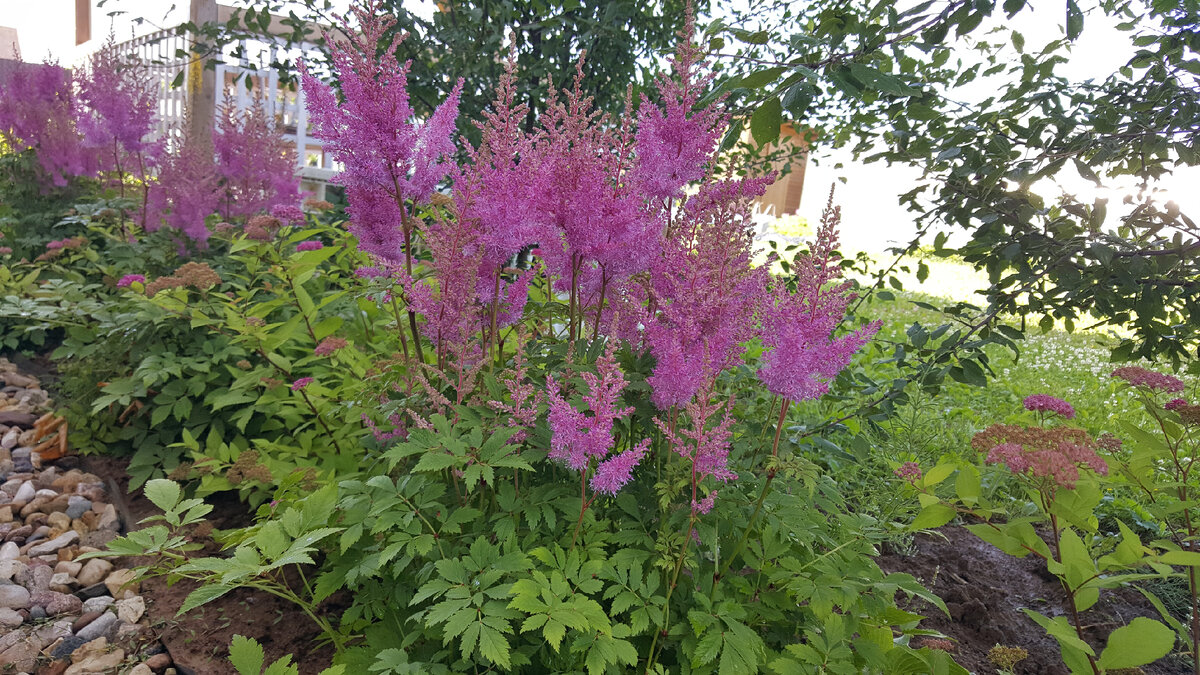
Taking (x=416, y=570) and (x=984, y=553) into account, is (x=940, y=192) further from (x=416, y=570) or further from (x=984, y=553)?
(x=416, y=570)

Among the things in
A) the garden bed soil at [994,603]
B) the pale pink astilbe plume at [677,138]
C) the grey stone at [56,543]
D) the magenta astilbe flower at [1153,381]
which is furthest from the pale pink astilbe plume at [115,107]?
the magenta astilbe flower at [1153,381]

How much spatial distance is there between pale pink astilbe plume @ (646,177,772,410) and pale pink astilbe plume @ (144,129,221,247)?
11.6 feet

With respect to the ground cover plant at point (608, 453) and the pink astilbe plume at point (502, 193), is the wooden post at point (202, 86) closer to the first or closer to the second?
the ground cover plant at point (608, 453)

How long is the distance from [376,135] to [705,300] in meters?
0.91

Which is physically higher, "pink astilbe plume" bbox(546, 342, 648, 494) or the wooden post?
the wooden post

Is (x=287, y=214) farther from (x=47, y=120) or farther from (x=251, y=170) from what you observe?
(x=47, y=120)

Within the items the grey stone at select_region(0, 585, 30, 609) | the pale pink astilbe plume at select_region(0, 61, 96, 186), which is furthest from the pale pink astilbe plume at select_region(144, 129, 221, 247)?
the grey stone at select_region(0, 585, 30, 609)

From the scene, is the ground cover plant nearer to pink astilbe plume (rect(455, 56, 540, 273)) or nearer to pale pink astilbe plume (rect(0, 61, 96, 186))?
pink astilbe plume (rect(455, 56, 540, 273))

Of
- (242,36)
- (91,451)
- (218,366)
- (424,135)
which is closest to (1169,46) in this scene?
(424,135)

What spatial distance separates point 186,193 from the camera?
3.89 meters

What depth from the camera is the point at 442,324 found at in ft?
5.36

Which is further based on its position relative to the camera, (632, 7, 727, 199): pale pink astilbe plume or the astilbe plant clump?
(632, 7, 727, 199): pale pink astilbe plume

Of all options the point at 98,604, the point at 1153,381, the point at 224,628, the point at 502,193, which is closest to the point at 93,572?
the point at 98,604

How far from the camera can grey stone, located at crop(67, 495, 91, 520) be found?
9.23ft
